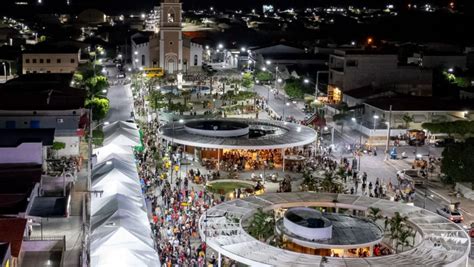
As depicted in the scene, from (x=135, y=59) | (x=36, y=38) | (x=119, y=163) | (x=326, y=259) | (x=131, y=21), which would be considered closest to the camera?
(x=326, y=259)

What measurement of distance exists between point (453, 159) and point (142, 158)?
49.8ft

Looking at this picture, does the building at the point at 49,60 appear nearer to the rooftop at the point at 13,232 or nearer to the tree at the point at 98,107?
the tree at the point at 98,107

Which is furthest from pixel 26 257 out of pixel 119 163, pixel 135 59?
pixel 135 59

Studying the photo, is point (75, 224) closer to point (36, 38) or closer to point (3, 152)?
point (3, 152)

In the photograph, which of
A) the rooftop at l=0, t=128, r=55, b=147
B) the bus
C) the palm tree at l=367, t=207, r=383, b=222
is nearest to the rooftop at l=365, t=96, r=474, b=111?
the palm tree at l=367, t=207, r=383, b=222

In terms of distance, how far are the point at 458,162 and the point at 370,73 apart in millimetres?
26282

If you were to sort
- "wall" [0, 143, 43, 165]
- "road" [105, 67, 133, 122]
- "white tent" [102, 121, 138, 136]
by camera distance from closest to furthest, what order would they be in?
"wall" [0, 143, 43, 165]
"white tent" [102, 121, 138, 136]
"road" [105, 67, 133, 122]

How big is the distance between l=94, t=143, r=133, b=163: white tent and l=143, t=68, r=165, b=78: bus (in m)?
35.7

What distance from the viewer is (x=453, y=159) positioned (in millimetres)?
32062

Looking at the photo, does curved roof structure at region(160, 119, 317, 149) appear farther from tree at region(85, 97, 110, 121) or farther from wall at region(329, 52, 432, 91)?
wall at region(329, 52, 432, 91)

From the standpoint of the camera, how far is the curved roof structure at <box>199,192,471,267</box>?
19.7 m

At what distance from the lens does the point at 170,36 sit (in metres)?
74.2

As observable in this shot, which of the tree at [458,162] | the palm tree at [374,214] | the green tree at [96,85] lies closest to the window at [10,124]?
the green tree at [96,85]

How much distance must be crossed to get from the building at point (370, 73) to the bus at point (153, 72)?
62.1 ft
